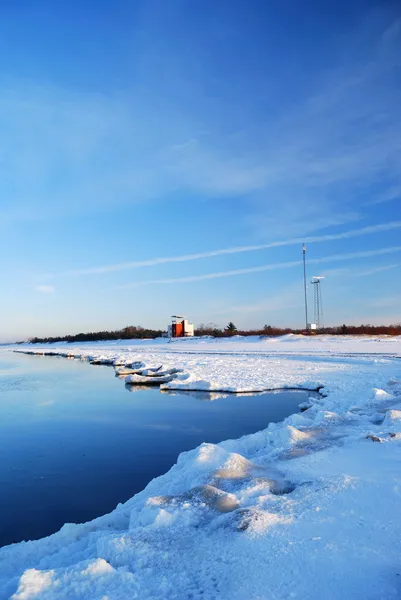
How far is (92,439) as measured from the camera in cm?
846

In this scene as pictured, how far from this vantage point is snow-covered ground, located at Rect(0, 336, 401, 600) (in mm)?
2748

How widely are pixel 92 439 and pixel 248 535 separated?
18.7 feet

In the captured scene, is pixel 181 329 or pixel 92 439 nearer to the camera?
pixel 92 439

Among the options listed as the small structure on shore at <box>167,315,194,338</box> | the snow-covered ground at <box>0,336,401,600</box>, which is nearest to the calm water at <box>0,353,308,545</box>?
the snow-covered ground at <box>0,336,401,600</box>

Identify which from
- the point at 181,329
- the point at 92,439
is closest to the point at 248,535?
the point at 92,439

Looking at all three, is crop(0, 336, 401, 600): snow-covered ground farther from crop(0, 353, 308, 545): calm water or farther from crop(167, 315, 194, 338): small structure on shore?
crop(167, 315, 194, 338): small structure on shore

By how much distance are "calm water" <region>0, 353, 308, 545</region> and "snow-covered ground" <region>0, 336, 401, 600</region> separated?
0.94 meters

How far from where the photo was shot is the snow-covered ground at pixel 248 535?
9.02 ft

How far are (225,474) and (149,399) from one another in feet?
27.7

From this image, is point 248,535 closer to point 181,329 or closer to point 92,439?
point 92,439

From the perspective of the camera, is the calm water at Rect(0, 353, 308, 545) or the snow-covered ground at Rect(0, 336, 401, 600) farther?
the calm water at Rect(0, 353, 308, 545)

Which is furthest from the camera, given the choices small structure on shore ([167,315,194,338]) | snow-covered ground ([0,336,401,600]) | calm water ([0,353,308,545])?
small structure on shore ([167,315,194,338])

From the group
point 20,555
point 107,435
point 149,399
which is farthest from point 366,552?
point 149,399

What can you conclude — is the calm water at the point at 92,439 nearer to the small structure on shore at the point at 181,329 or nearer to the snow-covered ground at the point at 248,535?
the snow-covered ground at the point at 248,535
